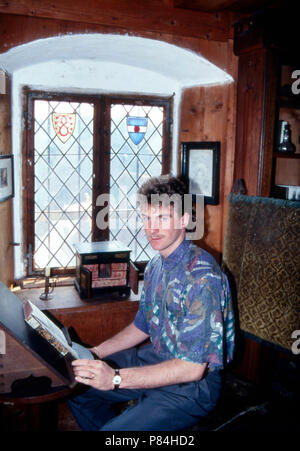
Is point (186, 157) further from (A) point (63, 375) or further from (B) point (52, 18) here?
(A) point (63, 375)

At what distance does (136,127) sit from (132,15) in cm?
77

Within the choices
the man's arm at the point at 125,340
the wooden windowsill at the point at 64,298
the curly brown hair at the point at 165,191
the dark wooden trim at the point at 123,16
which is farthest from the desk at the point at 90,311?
the dark wooden trim at the point at 123,16

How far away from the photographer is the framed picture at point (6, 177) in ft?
7.82

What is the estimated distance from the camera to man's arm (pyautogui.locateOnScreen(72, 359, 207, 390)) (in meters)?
1.51

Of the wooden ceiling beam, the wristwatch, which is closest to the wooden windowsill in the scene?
the wristwatch

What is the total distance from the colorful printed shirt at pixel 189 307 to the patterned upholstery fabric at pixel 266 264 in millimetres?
560

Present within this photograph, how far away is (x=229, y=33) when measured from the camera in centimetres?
267

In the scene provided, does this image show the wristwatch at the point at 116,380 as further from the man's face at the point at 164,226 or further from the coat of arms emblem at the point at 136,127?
the coat of arms emblem at the point at 136,127

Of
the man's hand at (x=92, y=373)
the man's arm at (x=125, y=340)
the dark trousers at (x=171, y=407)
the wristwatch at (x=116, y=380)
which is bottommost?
the dark trousers at (x=171, y=407)

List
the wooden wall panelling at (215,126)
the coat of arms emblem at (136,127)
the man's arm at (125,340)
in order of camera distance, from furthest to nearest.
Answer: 1. the coat of arms emblem at (136,127)
2. the wooden wall panelling at (215,126)
3. the man's arm at (125,340)

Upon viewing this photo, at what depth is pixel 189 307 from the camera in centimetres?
160

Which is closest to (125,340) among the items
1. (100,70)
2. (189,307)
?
(189,307)

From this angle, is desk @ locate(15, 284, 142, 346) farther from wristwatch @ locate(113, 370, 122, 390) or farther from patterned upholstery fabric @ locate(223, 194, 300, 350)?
wristwatch @ locate(113, 370, 122, 390)

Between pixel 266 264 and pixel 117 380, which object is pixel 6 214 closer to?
pixel 117 380
